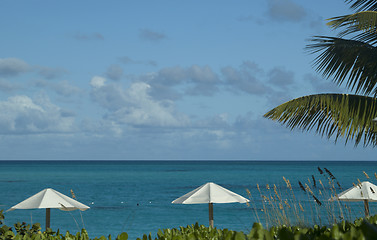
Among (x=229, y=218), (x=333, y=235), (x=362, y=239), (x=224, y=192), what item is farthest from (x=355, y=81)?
(x=229, y=218)

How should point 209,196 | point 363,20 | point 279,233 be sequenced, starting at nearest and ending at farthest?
point 279,233, point 363,20, point 209,196

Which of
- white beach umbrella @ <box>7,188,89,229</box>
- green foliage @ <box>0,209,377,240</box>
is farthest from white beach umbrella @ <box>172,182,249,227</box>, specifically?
green foliage @ <box>0,209,377,240</box>

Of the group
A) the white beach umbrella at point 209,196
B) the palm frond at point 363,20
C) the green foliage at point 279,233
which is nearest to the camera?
the green foliage at point 279,233

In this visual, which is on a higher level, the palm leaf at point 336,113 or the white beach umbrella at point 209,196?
the palm leaf at point 336,113

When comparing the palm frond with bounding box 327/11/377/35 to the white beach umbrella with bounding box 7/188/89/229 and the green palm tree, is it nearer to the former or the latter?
the green palm tree

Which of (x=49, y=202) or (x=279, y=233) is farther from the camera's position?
(x=49, y=202)

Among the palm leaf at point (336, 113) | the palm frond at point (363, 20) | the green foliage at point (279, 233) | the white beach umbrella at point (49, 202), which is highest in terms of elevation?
the palm frond at point (363, 20)

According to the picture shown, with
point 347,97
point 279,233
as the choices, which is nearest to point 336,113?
point 347,97

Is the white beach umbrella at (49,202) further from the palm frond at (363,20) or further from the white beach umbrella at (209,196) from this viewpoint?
the palm frond at (363,20)

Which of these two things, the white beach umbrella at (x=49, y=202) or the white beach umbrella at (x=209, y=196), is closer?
the white beach umbrella at (x=49, y=202)

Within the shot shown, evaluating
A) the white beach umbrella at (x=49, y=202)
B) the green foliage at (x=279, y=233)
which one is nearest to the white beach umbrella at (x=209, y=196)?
the white beach umbrella at (x=49, y=202)

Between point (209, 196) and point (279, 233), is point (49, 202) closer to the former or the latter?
point (209, 196)

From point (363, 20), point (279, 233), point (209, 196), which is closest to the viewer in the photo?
point (279, 233)

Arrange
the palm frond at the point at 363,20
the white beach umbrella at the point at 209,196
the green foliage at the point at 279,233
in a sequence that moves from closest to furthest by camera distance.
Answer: the green foliage at the point at 279,233 → the palm frond at the point at 363,20 → the white beach umbrella at the point at 209,196
